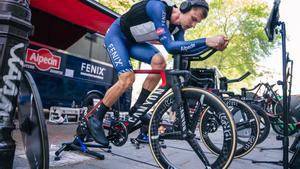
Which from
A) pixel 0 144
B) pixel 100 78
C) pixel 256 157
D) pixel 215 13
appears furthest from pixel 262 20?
pixel 0 144

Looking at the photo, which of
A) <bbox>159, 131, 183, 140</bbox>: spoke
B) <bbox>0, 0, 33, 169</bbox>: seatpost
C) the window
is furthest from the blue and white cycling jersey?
the window

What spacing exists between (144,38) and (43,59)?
12.8 feet

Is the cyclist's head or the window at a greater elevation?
the window

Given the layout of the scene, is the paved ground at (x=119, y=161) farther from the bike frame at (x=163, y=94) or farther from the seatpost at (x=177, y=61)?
the seatpost at (x=177, y=61)

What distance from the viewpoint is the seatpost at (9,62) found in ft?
5.56

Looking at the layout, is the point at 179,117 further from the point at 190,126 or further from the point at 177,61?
the point at 177,61

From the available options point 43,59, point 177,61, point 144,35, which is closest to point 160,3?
point 144,35

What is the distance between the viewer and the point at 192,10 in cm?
314

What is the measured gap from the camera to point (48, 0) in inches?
235

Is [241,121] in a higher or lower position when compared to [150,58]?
lower

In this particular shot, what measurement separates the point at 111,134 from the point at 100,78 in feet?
16.0

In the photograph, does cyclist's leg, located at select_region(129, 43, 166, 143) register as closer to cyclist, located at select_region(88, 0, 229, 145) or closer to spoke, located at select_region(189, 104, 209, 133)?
cyclist, located at select_region(88, 0, 229, 145)

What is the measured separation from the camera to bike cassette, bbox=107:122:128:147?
10.9 ft

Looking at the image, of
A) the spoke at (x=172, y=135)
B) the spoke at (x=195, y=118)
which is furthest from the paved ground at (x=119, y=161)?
the spoke at (x=195, y=118)
